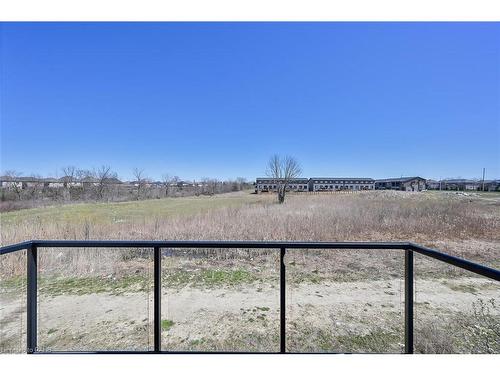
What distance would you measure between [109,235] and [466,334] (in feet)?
27.8

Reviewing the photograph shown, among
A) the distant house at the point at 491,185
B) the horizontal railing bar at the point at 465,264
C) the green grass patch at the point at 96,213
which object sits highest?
the distant house at the point at 491,185

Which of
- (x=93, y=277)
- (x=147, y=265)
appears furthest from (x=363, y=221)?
(x=93, y=277)

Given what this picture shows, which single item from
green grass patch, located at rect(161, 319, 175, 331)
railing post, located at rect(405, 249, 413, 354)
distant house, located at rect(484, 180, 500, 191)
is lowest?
green grass patch, located at rect(161, 319, 175, 331)

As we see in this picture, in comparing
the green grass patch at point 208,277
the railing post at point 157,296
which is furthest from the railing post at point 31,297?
the green grass patch at point 208,277

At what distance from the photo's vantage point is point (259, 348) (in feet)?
7.54

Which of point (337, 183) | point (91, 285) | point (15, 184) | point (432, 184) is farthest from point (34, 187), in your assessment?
point (432, 184)

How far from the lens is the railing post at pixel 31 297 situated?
1.83m

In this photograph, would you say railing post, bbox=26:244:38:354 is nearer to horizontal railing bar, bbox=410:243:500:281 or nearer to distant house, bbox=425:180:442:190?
horizontal railing bar, bbox=410:243:500:281

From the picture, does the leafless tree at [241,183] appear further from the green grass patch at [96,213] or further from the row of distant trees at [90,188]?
the green grass patch at [96,213]

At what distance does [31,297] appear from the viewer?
74.4 inches

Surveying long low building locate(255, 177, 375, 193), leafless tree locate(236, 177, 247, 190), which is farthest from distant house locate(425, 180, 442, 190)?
leafless tree locate(236, 177, 247, 190)

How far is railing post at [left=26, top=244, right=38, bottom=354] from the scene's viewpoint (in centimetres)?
183
